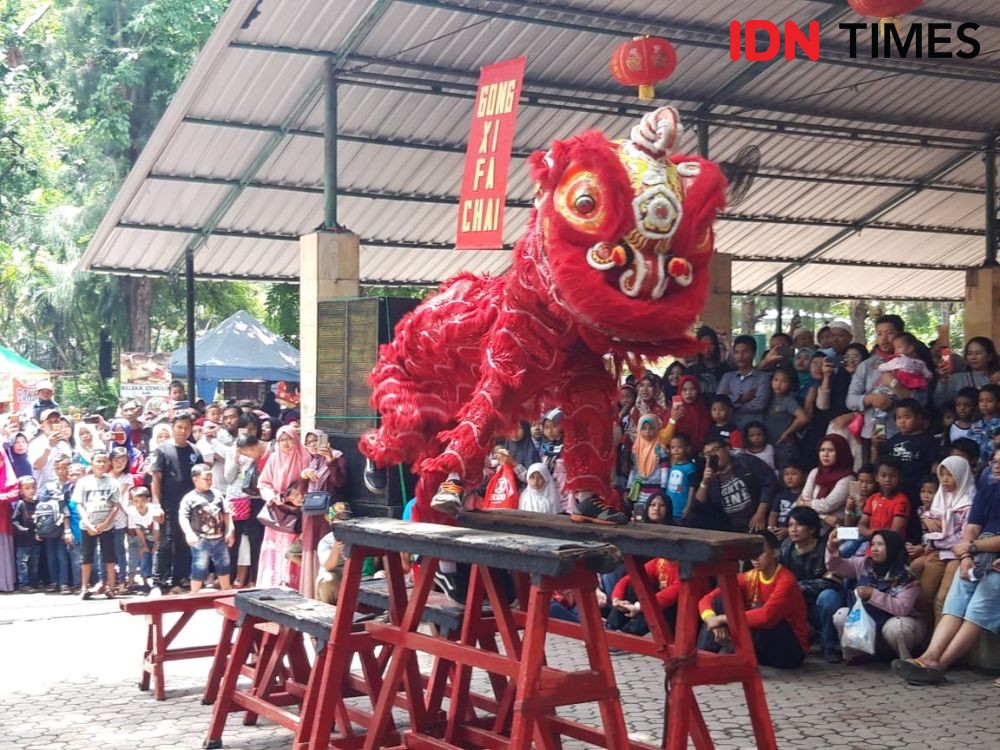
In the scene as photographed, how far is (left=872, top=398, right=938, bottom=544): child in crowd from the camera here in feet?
23.7

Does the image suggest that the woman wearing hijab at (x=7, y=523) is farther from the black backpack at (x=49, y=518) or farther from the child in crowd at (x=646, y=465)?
the child in crowd at (x=646, y=465)

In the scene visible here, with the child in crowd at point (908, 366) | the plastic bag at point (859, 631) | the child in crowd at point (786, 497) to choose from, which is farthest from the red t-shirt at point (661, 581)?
the child in crowd at point (908, 366)

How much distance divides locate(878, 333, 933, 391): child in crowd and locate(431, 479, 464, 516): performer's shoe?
382 cm

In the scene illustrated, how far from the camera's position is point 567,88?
11984mm

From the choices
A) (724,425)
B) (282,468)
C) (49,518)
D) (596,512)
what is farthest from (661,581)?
(49,518)

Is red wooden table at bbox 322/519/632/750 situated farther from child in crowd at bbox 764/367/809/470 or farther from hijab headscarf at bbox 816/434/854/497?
child in crowd at bbox 764/367/809/470

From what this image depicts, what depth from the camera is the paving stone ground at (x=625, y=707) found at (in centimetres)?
567

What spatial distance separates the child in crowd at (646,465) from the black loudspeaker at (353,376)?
160 cm

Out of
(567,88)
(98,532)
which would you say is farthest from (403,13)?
(98,532)

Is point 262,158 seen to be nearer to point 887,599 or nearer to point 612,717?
point 887,599

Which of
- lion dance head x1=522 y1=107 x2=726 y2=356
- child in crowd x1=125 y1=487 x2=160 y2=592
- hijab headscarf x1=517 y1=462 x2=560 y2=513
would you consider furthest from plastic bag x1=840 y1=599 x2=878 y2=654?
child in crowd x1=125 y1=487 x2=160 y2=592

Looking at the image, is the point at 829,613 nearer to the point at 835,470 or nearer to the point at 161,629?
the point at 835,470

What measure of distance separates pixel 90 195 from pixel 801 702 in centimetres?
1862

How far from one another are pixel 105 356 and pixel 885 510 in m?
18.3
